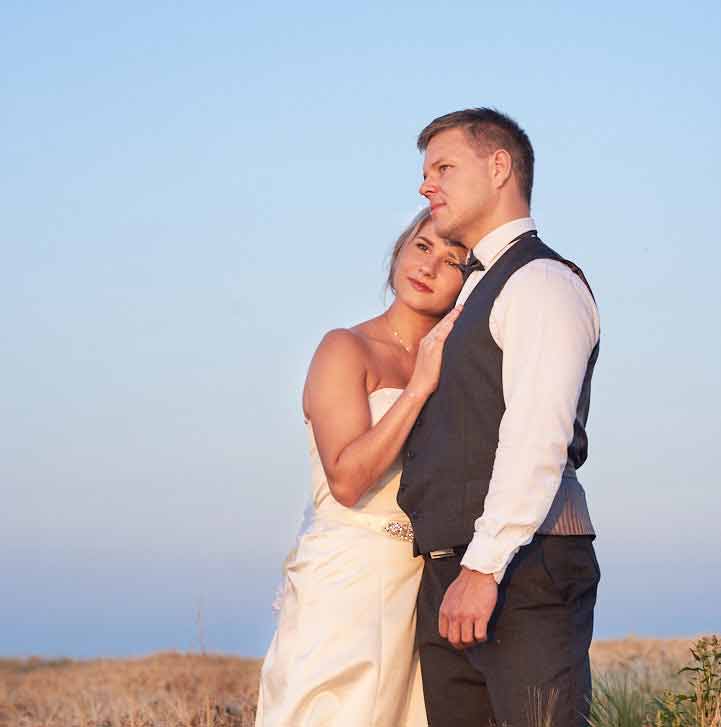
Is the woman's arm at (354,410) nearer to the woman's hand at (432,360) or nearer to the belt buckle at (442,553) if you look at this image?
the woman's hand at (432,360)

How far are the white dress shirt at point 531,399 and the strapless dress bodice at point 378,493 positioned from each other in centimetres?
94

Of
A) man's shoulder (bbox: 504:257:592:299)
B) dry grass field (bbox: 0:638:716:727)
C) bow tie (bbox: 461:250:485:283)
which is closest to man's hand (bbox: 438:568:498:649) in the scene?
man's shoulder (bbox: 504:257:592:299)

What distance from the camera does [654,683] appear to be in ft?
21.8

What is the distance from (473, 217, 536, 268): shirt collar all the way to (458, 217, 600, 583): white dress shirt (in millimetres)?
299

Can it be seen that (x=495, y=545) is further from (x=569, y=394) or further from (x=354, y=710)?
(x=354, y=710)

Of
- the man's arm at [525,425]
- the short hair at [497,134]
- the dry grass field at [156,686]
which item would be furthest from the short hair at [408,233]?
the dry grass field at [156,686]

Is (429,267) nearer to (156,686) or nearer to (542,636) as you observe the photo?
(542,636)

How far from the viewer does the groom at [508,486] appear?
12.9 feet

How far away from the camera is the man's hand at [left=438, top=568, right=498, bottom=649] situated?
3930 millimetres

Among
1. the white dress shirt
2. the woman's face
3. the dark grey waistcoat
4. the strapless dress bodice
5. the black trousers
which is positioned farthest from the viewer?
the woman's face

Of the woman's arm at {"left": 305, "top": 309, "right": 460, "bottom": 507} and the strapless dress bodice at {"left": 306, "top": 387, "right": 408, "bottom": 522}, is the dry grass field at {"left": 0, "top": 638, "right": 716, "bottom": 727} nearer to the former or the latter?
the strapless dress bodice at {"left": 306, "top": 387, "right": 408, "bottom": 522}

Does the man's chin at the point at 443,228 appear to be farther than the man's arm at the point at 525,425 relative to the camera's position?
Yes

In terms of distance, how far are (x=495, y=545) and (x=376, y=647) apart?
1172mm

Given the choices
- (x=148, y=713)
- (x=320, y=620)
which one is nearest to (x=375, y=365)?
(x=320, y=620)
